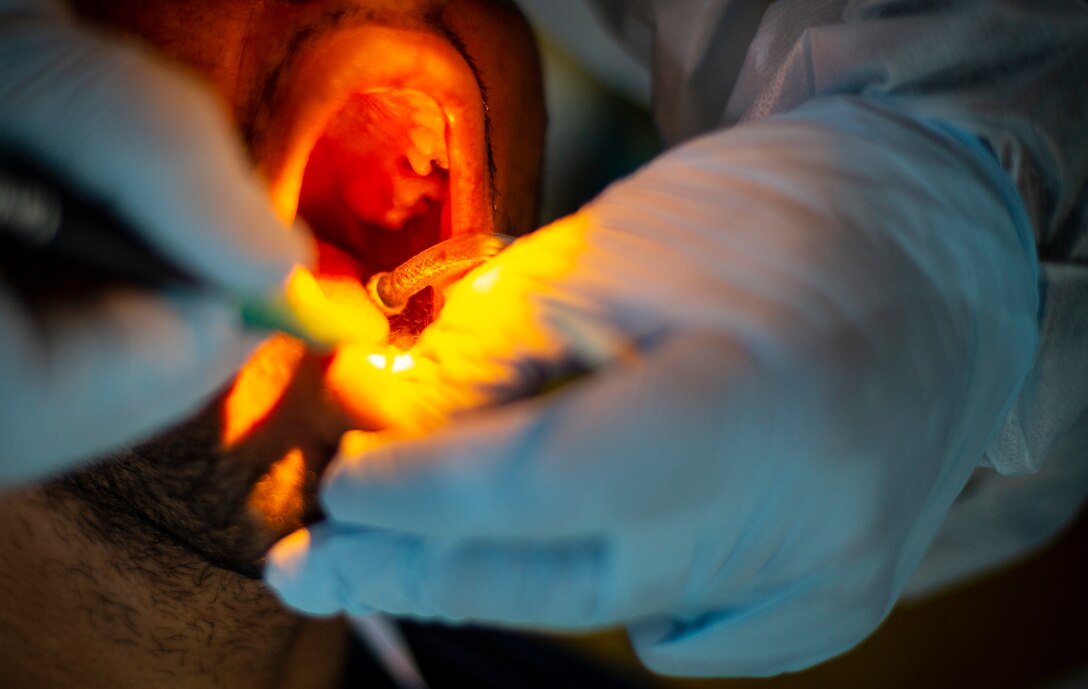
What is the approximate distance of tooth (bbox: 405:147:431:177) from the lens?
1.05m

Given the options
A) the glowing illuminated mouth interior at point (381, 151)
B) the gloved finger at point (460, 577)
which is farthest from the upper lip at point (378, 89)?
the gloved finger at point (460, 577)

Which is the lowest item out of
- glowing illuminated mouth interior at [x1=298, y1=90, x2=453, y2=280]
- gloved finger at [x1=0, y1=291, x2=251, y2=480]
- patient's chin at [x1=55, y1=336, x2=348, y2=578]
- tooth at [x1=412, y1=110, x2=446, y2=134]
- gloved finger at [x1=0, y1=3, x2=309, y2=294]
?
patient's chin at [x1=55, y1=336, x2=348, y2=578]

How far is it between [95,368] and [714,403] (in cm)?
48

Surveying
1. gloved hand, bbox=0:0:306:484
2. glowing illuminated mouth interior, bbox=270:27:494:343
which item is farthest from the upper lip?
gloved hand, bbox=0:0:306:484

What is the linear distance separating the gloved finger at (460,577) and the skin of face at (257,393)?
7.1 inches

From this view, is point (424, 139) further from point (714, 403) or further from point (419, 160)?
point (714, 403)

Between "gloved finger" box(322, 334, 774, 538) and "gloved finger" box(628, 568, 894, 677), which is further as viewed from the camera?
"gloved finger" box(628, 568, 894, 677)

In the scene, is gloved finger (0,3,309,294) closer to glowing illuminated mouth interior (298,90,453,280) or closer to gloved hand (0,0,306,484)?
gloved hand (0,0,306,484)

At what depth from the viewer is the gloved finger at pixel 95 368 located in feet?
1.55

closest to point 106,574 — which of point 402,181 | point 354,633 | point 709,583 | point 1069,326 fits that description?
point 354,633

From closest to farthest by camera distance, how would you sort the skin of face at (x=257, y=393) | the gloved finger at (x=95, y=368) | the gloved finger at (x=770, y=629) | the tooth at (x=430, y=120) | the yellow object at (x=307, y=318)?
1. the gloved finger at (x=95, y=368)
2. the yellow object at (x=307, y=318)
3. the gloved finger at (x=770, y=629)
4. the skin of face at (x=257, y=393)
5. the tooth at (x=430, y=120)

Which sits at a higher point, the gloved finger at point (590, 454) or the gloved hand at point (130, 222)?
the gloved hand at point (130, 222)

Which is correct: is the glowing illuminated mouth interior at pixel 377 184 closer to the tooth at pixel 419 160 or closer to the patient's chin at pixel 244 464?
the tooth at pixel 419 160

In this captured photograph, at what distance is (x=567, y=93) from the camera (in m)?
1.33
